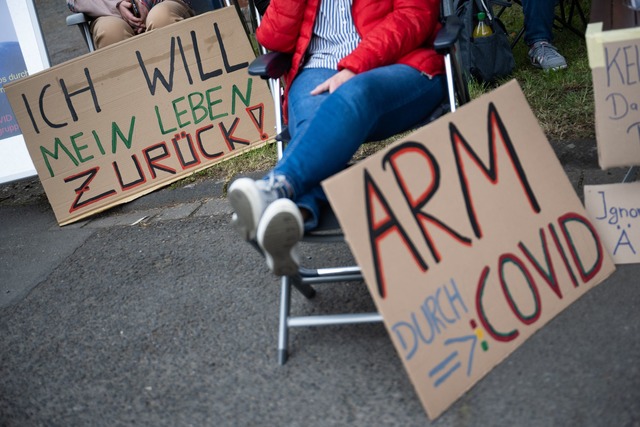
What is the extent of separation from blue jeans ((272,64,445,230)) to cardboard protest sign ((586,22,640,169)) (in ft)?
1.92

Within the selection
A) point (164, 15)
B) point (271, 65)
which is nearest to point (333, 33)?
point (271, 65)

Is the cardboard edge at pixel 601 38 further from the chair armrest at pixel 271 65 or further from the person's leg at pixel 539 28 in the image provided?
the person's leg at pixel 539 28

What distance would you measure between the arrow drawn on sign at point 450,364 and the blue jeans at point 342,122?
0.58 metres

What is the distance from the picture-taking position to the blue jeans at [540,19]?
181 inches

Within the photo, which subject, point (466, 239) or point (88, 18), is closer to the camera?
point (466, 239)

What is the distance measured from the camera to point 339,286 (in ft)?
9.56

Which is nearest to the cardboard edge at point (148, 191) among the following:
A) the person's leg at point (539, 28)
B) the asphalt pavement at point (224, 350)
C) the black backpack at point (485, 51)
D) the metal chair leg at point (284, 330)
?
the asphalt pavement at point (224, 350)

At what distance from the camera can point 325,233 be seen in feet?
7.79

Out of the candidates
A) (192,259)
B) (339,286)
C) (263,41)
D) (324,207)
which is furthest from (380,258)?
(192,259)

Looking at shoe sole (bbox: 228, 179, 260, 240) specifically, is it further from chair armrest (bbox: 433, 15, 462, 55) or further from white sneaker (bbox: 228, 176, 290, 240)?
chair armrest (bbox: 433, 15, 462, 55)

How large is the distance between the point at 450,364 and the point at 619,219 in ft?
3.06

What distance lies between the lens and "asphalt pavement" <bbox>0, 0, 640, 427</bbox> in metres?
2.12

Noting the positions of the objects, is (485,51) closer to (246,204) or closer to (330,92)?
(330,92)

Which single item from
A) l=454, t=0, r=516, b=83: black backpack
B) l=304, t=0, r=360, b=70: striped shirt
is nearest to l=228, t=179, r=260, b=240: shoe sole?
l=304, t=0, r=360, b=70: striped shirt
